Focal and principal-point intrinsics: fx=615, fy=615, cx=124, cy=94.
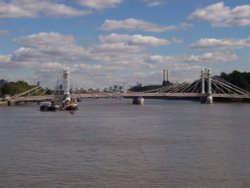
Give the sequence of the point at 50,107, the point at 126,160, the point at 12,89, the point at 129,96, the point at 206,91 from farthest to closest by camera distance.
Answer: the point at 12,89
the point at 206,91
the point at 129,96
the point at 50,107
the point at 126,160

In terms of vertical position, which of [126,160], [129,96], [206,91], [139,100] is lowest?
[126,160]

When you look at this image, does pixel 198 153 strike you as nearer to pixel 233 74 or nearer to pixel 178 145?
pixel 178 145

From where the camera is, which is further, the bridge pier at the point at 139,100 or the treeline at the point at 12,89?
the treeline at the point at 12,89

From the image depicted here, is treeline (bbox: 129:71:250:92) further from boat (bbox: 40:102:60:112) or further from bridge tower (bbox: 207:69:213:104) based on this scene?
boat (bbox: 40:102:60:112)

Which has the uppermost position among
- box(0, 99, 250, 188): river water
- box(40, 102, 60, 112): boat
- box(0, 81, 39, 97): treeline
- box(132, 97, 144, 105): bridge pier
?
box(0, 81, 39, 97): treeline

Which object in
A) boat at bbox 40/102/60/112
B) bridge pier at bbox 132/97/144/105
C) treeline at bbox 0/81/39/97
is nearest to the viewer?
boat at bbox 40/102/60/112

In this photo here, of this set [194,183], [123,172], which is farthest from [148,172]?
[194,183]

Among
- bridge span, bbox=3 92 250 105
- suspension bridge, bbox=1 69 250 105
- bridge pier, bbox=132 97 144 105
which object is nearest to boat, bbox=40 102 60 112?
bridge span, bbox=3 92 250 105

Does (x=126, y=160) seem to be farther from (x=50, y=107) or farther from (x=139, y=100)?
(x=139, y=100)

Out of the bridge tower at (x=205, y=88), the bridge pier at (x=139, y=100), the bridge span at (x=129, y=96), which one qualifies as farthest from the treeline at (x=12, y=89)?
the bridge tower at (x=205, y=88)

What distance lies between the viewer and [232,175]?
14.5 meters

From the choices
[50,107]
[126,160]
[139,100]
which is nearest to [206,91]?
[139,100]

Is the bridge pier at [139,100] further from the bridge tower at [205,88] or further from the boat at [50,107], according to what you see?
the boat at [50,107]

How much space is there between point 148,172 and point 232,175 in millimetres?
2029
